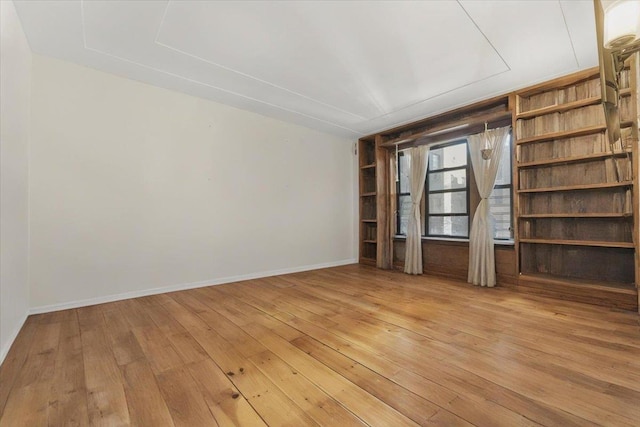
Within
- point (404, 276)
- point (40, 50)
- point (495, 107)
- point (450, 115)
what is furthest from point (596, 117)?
point (40, 50)

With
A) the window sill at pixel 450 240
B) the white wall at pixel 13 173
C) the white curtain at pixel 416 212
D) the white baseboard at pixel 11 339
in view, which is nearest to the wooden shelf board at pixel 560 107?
the white curtain at pixel 416 212

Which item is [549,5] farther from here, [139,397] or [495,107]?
[139,397]

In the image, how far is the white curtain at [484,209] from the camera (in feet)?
11.4

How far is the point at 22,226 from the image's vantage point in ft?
7.51

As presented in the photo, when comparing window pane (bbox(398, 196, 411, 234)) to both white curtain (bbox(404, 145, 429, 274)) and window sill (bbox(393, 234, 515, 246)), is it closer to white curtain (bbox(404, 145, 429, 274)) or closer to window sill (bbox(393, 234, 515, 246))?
window sill (bbox(393, 234, 515, 246))

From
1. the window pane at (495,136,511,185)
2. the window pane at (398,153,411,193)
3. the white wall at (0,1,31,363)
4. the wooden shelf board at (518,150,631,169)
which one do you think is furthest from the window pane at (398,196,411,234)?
the white wall at (0,1,31,363)

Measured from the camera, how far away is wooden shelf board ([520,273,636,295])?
259cm

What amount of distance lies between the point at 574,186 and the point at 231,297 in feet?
12.9

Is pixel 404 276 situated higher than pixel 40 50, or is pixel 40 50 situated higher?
pixel 40 50

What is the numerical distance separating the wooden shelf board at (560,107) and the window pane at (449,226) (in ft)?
4.98

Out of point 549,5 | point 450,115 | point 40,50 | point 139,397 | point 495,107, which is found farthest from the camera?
point 450,115

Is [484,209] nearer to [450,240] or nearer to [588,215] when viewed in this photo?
[450,240]

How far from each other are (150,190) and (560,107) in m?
4.79

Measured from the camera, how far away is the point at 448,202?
4297mm
